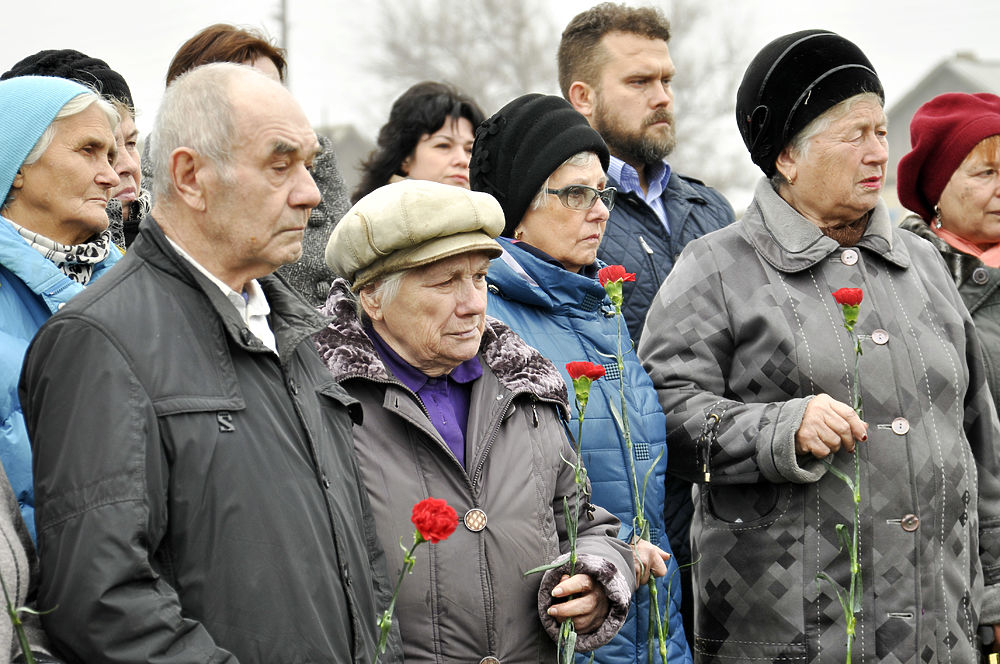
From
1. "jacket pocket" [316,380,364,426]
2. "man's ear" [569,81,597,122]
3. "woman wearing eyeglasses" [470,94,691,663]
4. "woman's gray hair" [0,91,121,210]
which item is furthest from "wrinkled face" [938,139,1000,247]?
"woman's gray hair" [0,91,121,210]

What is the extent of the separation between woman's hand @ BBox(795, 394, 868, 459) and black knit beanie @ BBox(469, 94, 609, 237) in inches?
42.4

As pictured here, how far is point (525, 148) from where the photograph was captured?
3.84m

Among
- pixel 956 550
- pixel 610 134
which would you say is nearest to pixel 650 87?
pixel 610 134

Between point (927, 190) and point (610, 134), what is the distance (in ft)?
4.18

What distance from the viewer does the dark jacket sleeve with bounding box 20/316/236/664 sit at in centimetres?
205

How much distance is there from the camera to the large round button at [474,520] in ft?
9.12

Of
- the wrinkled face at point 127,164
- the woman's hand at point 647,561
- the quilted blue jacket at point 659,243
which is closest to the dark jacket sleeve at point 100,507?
the woman's hand at point 647,561

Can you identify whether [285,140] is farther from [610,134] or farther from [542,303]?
[610,134]

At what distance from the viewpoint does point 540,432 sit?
3.00 meters

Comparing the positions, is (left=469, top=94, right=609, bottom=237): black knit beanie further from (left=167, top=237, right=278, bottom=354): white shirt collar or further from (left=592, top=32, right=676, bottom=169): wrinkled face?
(left=167, top=237, right=278, bottom=354): white shirt collar

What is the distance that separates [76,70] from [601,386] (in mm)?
2050

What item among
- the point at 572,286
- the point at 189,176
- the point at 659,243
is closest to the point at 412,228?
the point at 189,176

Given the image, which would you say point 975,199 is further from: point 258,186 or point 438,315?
point 258,186

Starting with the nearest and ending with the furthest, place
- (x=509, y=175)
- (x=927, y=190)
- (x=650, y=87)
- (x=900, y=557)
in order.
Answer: (x=900, y=557) < (x=509, y=175) < (x=927, y=190) < (x=650, y=87)
